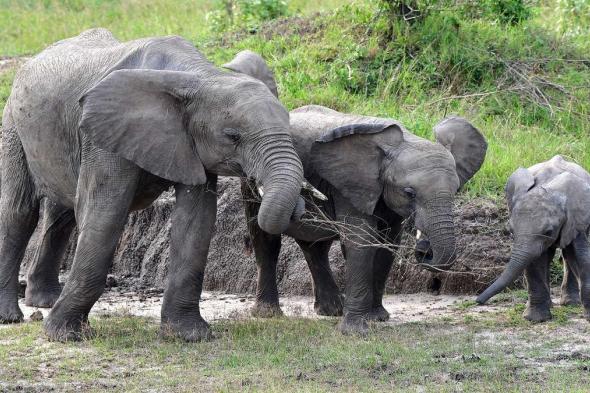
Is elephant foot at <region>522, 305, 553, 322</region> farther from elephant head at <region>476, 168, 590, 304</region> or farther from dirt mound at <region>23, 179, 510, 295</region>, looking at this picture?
dirt mound at <region>23, 179, 510, 295</region>

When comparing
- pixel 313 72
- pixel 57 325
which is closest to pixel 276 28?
pixel 313 72

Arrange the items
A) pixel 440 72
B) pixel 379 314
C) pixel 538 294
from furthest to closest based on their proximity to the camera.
Answer: pixel 440 72 → pixel 379 314 → pixel 538 294

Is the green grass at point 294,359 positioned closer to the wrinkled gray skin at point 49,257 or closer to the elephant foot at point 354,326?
the elephant foot at point 354,326

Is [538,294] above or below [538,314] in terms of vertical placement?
above

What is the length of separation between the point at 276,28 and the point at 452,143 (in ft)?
20.8

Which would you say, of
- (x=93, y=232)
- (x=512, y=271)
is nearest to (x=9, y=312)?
(x=93, y=232)

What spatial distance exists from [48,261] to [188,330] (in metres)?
2.30

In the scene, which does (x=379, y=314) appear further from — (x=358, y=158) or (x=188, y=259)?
(x=188, y=259)

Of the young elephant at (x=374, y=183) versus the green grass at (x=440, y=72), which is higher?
the green grass at (x=440, y=72)

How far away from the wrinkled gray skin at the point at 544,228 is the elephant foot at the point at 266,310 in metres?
1.80

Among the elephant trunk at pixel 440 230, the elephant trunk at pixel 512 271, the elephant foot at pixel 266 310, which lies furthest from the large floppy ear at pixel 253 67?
the elephant trunk at pixel 512 271

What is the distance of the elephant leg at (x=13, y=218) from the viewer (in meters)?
10.0

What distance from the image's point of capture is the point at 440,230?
353 inches

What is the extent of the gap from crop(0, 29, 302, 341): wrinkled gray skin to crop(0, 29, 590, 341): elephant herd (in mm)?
10
